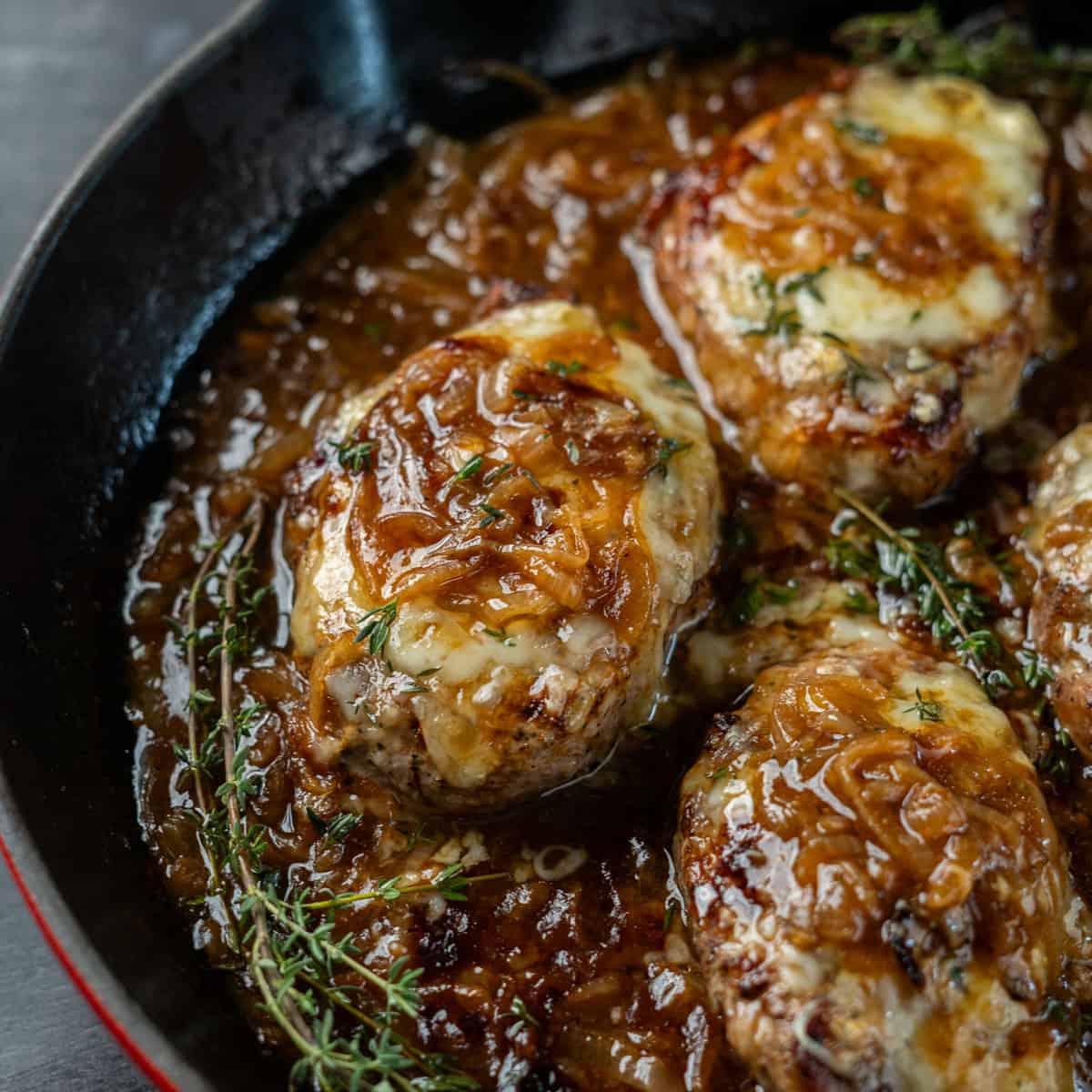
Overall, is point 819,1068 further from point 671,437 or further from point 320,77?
point 320,77

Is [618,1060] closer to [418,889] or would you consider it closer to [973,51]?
[418,889]

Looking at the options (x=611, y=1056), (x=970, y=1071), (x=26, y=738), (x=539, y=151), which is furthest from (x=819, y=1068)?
(x=539, y=151)

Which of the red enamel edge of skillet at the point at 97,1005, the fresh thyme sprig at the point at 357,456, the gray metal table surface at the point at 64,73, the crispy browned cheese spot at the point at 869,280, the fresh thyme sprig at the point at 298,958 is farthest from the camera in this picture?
the gray metal table surface at the point at 64,73

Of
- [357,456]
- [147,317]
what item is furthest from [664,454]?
[147,317]

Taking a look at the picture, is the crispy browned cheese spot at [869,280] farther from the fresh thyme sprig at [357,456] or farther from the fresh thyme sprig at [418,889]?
the fresh thyme sprig at [418,889]

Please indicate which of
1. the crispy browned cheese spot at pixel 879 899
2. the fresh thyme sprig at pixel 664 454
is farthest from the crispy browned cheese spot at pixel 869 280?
the crispy browned cheese spot at pixel 879 899

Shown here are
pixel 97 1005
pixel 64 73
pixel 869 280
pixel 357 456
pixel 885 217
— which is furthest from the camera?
pixel 64 73

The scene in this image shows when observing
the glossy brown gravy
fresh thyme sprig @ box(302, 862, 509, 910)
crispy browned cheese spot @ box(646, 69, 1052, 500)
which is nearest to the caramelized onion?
the glossy brown gravy

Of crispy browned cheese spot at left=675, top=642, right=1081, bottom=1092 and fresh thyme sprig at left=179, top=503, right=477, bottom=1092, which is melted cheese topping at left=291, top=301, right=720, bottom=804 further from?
crispy browned cheese spot at left=675, top=642, right=1081, bottom=1092
